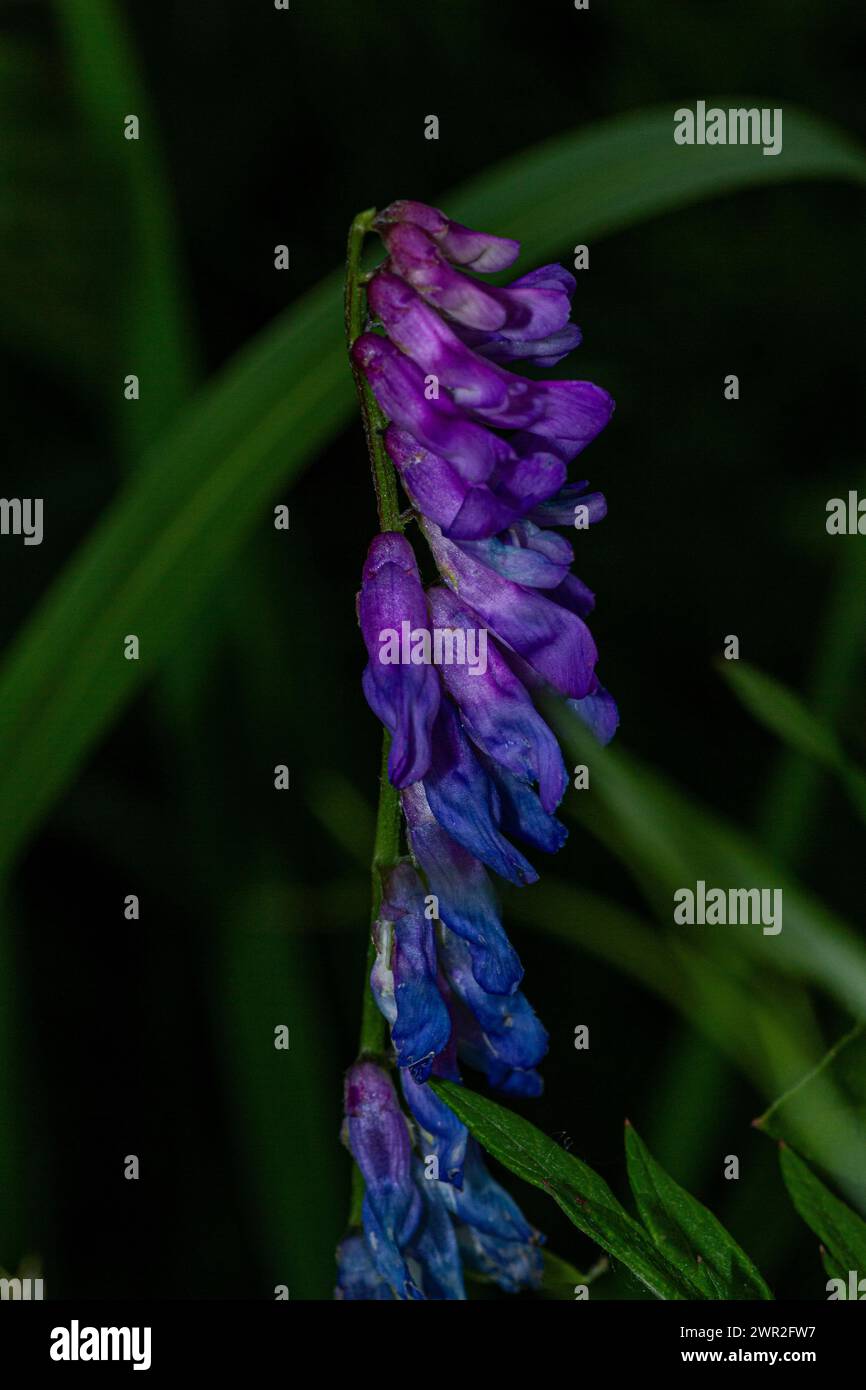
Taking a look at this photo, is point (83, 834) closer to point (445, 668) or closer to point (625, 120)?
point (625, 120)

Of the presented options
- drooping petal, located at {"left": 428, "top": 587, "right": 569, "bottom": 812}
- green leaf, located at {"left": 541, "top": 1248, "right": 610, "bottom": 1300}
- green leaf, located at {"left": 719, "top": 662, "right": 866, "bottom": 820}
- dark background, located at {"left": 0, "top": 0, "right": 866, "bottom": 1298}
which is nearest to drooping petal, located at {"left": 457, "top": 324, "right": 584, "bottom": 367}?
drooping petal, located at {"left": 428, "top": 587, "right": 569, "bottom": 812}

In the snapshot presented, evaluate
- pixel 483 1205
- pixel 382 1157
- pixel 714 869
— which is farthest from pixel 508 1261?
pixel 714 869

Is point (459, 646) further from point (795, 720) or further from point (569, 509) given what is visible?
point (795, 720)

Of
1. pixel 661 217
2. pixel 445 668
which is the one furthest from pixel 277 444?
pixel 661 217

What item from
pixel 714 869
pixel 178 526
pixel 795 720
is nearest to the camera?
pixel 795 720

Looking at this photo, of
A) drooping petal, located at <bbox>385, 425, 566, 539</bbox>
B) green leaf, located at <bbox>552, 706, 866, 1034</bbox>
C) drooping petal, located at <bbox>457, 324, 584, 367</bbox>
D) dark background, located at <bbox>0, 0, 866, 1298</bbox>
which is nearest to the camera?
drooping petal, located at <bbox>385, 425, 566, 539</bbox>

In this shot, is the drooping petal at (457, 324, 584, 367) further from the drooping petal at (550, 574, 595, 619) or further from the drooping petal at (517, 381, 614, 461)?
the drooping petal at (550, 574, 595, 619)

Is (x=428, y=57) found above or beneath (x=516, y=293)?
above
